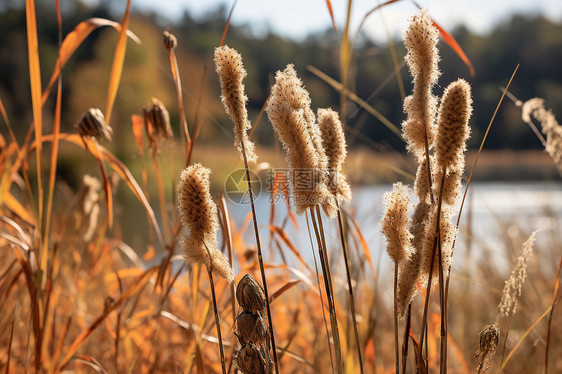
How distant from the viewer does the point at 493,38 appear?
2773cm

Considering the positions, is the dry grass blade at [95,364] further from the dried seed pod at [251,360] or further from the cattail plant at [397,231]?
the cattail plant at [397,231]

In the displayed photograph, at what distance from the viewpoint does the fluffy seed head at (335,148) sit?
1.98 ft

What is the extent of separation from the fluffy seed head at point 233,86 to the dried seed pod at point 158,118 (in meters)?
0.42

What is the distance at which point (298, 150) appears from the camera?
529mm

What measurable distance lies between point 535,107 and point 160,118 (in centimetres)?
84

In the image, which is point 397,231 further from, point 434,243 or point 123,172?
point 123,172

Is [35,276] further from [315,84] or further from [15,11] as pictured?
[15,11]

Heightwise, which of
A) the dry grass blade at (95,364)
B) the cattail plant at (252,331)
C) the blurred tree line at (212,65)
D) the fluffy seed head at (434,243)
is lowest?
the dry grass blade at (95,364)

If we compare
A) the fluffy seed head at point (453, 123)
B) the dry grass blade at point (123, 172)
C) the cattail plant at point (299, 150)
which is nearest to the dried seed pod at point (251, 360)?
the cattail plant at point (299, 150)

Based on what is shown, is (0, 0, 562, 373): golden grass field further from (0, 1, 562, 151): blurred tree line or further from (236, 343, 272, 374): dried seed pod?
(0, 1, 562, 151): blurred tree line

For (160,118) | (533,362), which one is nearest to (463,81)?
(160,118)

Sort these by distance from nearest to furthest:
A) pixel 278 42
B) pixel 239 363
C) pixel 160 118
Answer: pixel 239 363, pixel 160 118, pixel 278 42

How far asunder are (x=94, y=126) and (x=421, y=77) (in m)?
0.58

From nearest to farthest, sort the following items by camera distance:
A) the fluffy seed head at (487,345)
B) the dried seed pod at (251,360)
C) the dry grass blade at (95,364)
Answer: the dried seed pod at (251,360) → the fluffy seed head at (487,345) → the dry grass blade at (95,364)
